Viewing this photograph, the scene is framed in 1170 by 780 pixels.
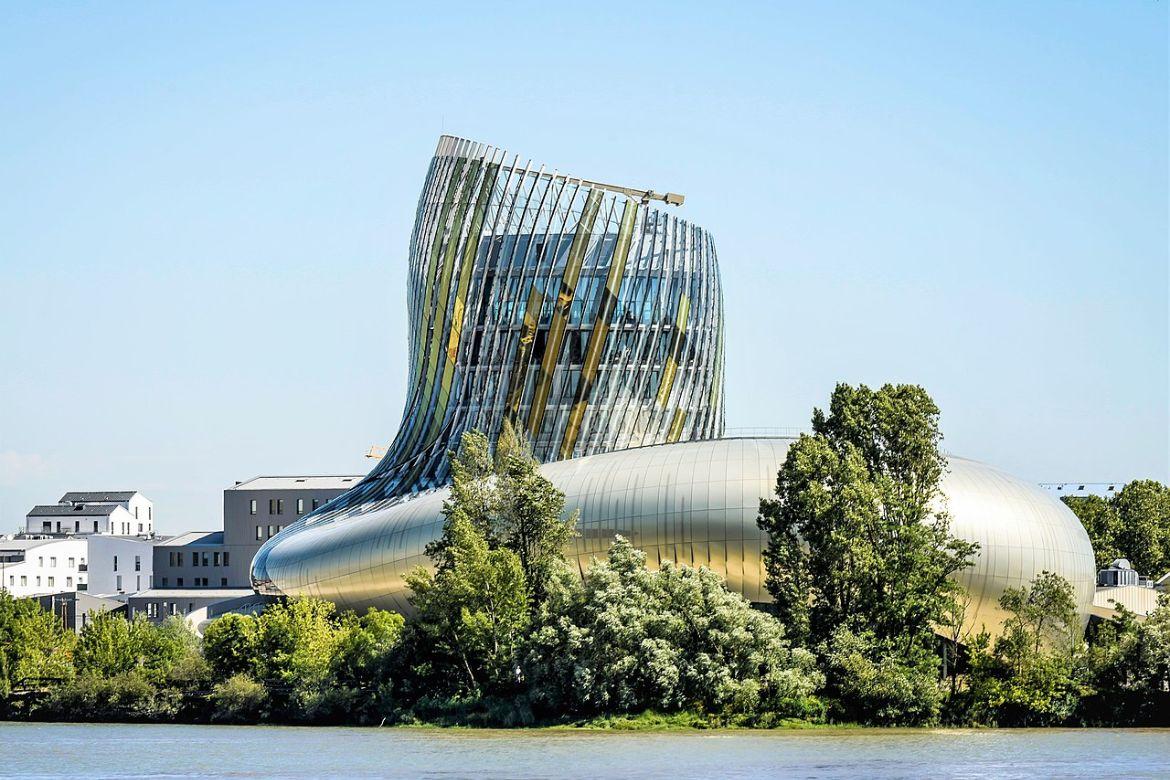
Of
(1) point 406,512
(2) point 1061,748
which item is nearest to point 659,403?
(1) point 406,512

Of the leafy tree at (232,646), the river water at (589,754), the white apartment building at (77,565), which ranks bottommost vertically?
the river water at (589,754)

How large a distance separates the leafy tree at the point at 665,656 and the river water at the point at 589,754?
2407 millimetres

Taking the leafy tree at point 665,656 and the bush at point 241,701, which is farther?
the bush at point 241,701

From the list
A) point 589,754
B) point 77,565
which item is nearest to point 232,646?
point 589,754

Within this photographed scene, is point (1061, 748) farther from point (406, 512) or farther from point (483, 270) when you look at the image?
point (483, 270)

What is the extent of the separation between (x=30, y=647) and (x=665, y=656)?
30.1 meters

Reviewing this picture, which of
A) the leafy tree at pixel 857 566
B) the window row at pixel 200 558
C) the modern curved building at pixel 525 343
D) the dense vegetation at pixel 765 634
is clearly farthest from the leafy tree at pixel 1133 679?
the window row at pixel 200 558

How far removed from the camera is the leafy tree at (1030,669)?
64.1 meters

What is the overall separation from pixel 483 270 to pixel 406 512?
2215 centimetres

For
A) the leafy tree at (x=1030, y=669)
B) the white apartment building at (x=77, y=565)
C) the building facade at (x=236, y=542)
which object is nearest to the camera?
the leafy tree at (x=1030, y=669)

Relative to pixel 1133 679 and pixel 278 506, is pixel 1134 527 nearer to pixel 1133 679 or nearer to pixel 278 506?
pixel 1133 679

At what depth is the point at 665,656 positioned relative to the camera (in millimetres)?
63375

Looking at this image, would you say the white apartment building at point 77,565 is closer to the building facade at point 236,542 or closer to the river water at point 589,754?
the building facade at point 236,542

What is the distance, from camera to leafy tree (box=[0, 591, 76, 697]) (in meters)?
77.5
